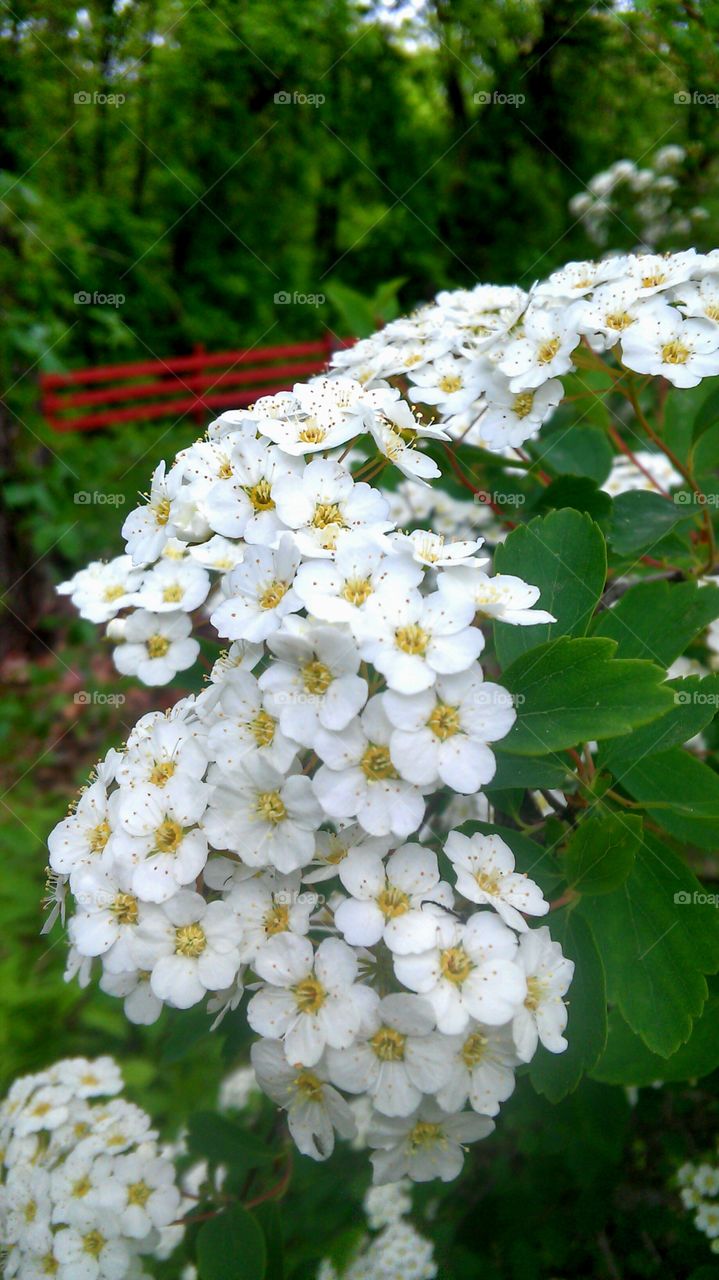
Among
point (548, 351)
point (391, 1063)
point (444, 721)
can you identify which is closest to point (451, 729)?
point (444, 721)

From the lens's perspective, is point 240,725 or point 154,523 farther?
point 154,523

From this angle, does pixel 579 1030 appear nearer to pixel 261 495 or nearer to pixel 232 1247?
pixel 232 1247

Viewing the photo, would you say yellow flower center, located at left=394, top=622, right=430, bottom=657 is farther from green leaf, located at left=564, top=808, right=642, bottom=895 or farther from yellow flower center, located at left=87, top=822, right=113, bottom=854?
yellow flower center, located at left=87, top=822, right=113, bottom=854

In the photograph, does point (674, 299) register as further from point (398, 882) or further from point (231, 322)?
point (231, 322)

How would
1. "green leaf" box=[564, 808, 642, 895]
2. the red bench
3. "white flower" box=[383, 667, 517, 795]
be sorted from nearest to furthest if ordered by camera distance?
→ "white flower" box=[383, 667, 517, 795]
"green leaf" box=[564, 808, 642, 895]
the red bench

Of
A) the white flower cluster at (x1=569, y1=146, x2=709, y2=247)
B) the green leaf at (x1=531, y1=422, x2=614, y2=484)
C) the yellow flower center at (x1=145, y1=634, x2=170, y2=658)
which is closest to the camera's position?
the yellow flower center at (x1=145, y1=634, x2=170, y2=658)

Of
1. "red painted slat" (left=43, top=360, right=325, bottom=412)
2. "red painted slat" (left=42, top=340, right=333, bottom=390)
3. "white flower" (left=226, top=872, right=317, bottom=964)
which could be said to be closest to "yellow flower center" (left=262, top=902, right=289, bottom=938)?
"white flower" (left=226, top=872, right=317, bottom=964)

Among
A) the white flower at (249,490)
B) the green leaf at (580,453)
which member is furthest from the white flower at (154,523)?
the green leaf at (580,453)
